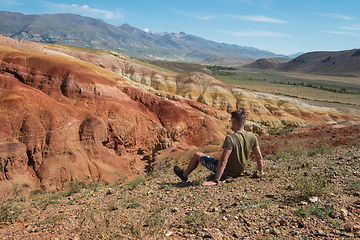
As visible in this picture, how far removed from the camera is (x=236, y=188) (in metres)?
5.66

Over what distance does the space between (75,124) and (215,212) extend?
16.2 meters

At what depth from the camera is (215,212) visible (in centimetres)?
464

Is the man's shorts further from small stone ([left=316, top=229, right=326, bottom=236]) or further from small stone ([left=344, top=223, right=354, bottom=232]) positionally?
small stone ([left=344, top=223, right=354, bottom=232])

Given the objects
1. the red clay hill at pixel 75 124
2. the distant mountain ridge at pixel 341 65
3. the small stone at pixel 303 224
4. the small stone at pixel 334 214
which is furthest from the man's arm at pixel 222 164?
the distant mountain ridge at pixel 341 65

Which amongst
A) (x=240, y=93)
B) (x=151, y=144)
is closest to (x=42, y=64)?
(x=151, y=144)

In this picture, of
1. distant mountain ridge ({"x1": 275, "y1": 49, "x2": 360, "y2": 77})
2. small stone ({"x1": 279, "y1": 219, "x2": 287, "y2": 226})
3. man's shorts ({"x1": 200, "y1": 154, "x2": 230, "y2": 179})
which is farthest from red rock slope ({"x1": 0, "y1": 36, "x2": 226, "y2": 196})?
distant mountain ridge ({"x1": 275, "y1": 49, "x2": 360, "y2": 77})

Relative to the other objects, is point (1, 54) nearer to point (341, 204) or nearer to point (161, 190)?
point (161, 190)

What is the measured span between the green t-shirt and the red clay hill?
44.4 ft

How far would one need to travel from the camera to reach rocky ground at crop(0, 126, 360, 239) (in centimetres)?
382

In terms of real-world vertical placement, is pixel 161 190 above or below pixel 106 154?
above

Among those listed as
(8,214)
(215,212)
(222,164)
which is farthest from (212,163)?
(8,214)

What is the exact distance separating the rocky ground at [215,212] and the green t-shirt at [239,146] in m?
0.51

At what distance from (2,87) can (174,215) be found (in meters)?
19.6

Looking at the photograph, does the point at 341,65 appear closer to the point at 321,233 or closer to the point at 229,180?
the point at 229,180
